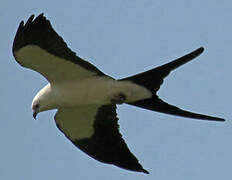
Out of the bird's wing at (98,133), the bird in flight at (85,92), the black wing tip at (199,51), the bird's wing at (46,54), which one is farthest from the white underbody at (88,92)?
the black wing tip at (199,51)

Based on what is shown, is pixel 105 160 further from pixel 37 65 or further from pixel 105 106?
pixel 37 65

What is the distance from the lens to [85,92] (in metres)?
13.3

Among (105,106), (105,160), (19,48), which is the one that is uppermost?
(19,48)

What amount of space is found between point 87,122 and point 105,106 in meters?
0.48

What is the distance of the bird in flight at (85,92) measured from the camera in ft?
41.7

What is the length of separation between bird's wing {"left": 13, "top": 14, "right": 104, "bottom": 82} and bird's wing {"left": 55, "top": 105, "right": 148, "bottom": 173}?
83 centimetres

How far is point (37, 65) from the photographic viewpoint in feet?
43.1

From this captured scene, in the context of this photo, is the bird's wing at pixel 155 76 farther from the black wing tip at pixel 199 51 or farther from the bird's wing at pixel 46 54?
the bird's wing at pixel 46 54

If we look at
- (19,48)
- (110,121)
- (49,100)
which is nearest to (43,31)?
(19,48)

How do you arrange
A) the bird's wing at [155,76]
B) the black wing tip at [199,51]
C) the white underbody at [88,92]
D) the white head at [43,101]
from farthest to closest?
the white head at [43,101] → the white underbody at [88,92] → the bird's wing at [155,76] → the black wing tip at [199,51]

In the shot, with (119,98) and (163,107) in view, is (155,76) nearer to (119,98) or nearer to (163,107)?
(163,107)

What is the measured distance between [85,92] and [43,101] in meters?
0.67

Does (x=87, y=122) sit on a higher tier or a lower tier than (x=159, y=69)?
lower

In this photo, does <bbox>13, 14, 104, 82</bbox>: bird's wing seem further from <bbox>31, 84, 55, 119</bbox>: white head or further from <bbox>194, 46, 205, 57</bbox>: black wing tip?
<bbox>194, 46, 205, 57</bbox>: black wing tip
